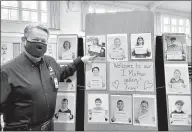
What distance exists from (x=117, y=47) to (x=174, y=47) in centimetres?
46

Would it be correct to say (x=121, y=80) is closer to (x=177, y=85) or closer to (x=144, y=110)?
(x=144, y=110)

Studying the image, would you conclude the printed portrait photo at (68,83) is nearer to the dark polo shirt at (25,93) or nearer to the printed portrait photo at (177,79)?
the dark polo shirt at (25,93)

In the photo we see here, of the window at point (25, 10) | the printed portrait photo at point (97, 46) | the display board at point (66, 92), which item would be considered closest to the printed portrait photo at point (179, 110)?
the printed portrait photo at point (97, 46)

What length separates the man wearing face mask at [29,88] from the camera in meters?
1.25

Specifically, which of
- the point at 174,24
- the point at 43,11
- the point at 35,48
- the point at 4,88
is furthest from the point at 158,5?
the point at 4,88

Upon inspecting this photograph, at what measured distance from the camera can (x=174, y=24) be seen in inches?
256

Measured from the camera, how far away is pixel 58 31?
191 inches

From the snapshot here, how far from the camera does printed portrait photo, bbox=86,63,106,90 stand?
5.14 feet

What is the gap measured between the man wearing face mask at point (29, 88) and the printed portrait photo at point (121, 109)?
47 centimetres

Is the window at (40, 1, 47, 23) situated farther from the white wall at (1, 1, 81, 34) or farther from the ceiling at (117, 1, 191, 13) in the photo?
the ceiling at (117, 1, 191, 13)

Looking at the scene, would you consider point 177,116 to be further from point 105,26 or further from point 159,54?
point 105,26

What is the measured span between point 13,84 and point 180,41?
4.24 feet

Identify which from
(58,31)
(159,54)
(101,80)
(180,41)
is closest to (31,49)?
(101,80)

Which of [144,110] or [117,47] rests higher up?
[117,47]
